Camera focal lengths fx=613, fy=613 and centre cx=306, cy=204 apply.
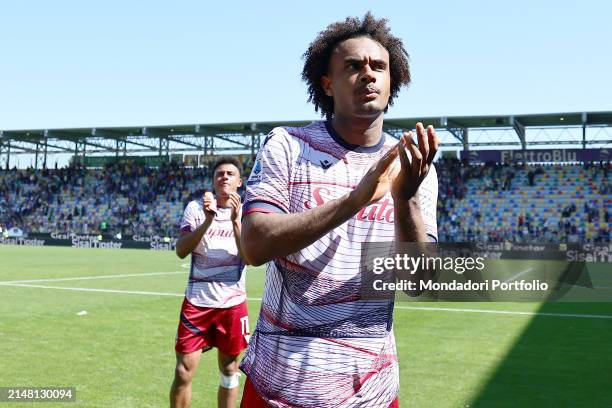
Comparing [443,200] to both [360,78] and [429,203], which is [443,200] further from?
[360,78]

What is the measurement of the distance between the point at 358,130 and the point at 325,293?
2.17ft

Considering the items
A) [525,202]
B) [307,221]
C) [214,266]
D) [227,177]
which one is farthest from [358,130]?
[525,202]

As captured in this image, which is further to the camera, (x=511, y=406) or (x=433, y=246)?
(x=511, y=406)

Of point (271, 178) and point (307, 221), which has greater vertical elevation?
point (271, 178)

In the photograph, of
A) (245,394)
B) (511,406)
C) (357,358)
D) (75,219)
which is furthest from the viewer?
(75,219)

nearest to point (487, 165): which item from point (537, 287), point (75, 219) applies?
point (75, 219)

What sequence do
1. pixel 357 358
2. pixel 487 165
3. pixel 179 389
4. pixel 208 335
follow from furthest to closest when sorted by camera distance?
pixel 487 165 < pixel 208 335 < pixel 179 389 < pixel 357 358

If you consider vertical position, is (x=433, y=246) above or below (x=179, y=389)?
above

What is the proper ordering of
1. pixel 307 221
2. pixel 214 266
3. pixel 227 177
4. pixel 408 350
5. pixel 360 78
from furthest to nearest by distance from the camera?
pixel 408 350 → pixel 214 266 → pixel 227 177 → pixel 360 78 → pixel 307 221

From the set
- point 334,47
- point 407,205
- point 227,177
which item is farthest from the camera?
point 227,177

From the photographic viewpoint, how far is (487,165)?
149 ft

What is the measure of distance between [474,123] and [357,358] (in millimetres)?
43260

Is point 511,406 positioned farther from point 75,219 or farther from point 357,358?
point 75,219

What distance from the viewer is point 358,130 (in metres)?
2.46
